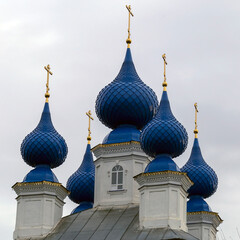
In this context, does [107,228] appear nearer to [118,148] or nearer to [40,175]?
[40,175]

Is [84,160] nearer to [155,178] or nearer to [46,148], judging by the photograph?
[46,148]

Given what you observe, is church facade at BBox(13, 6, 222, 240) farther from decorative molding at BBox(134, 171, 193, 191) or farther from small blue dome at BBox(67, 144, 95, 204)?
small blue dome at BBox(67, 144, 95, 204)

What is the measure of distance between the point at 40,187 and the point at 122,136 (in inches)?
132

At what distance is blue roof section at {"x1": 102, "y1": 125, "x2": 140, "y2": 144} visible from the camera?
117 ft

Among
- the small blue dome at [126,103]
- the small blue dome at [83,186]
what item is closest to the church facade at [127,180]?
the small blue dome at [126,103]

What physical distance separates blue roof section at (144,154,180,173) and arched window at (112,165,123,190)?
2.23 metres

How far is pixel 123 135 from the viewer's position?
1415 inches

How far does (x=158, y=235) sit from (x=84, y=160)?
27.6 ft

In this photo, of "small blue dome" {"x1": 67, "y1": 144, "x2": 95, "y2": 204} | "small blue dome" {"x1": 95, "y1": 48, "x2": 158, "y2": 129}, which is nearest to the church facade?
"small blue dome" {"x1": 95, "y1": 48, "x2": 158, "y2": 129}

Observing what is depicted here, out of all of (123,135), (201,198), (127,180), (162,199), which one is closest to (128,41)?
(123,135)

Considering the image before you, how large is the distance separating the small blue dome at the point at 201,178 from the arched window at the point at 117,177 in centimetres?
292

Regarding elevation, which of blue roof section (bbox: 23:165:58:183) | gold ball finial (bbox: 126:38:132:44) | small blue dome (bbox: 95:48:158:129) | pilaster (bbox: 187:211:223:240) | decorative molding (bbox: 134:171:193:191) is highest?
gold ball finial (bbox: 126:38:132:44)

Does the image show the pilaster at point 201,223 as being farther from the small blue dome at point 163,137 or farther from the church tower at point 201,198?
the small blue dome at point 163,137

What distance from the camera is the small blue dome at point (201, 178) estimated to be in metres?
37.3
